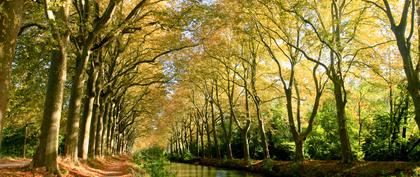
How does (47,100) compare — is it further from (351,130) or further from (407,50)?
(351,130)

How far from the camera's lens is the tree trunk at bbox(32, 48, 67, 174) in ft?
42.1

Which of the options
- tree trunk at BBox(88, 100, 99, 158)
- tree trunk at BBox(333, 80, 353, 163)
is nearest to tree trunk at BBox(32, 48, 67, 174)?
tree trunk at BBox(88, 100, 99, 158)

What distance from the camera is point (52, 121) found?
1306 centimetres

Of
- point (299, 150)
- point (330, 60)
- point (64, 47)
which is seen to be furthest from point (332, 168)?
point (64, 47)

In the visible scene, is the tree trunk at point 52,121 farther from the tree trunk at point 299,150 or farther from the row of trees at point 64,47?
the tree trunk at point 299,150

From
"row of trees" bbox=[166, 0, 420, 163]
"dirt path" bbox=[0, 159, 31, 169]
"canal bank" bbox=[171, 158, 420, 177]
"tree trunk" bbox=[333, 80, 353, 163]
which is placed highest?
"row of trees" bbox=[166, 0, 420, 163]

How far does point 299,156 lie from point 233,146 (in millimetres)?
30422

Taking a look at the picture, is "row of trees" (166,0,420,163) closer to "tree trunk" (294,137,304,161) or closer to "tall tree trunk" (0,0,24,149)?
"tree trunk" (294,137,304,161)

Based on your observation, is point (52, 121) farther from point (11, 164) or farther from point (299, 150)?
point (299, 150)

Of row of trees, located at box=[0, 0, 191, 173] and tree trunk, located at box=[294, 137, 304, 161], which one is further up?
row of trees, located at box=[0, 0, 191, 173]

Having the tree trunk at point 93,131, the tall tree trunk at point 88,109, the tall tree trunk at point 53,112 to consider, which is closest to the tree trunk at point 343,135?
the tall tree trunk at point 88,109

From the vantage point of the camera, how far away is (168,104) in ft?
169

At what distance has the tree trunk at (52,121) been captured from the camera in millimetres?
12836

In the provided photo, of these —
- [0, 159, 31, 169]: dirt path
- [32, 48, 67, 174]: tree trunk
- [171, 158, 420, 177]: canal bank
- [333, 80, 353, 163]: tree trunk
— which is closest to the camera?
[32, 48, 67, 174]: tree trunk
